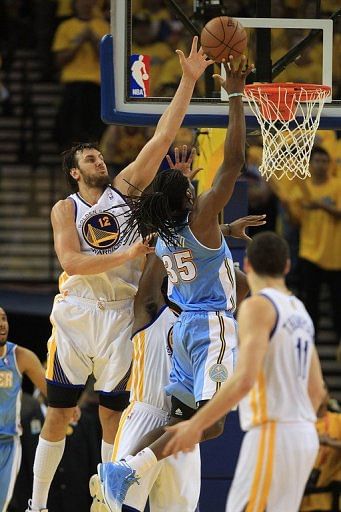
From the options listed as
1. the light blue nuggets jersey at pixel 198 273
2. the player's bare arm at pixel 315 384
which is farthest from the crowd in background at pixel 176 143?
the player's bare arm at pixel 315 384

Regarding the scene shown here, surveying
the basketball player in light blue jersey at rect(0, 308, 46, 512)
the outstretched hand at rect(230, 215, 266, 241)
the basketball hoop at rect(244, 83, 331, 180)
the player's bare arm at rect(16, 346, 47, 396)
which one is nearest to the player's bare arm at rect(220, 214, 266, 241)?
the outstretched hand at rect(230, 215, 266, 241)

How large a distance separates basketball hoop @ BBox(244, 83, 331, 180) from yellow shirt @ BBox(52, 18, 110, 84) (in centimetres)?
611

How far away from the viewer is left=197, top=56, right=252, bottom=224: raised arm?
664cm

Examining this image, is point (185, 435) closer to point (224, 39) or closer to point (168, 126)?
point (168, 126)

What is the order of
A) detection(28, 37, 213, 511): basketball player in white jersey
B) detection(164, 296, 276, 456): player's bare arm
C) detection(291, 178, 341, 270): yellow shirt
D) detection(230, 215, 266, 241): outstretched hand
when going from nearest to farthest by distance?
detection(164, 296, 276, 456): player's bare arm
detection(230, 215, 266, 241): outstretched hand
detection(28, 37, 213, 511): basketball player in white jersey
detection(291, 178, 341, 270): yellow shirt

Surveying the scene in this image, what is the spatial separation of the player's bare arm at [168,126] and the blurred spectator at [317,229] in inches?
206

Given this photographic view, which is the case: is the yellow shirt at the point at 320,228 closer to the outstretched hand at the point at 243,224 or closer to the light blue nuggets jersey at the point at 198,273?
the outstretched hand at the point at 243,224

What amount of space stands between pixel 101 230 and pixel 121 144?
19.2ft

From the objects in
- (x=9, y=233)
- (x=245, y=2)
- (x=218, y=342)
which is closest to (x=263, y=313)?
(x=218, y=342)

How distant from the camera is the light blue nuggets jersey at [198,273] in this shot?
680cm

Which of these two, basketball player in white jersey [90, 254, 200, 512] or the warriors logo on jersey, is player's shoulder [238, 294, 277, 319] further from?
the warriors logo on jersey

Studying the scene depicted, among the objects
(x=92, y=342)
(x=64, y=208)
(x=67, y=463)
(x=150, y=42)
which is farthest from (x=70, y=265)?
(x=150, y=42)

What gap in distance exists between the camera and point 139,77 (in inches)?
323

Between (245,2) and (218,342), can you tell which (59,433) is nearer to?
(218,342)
